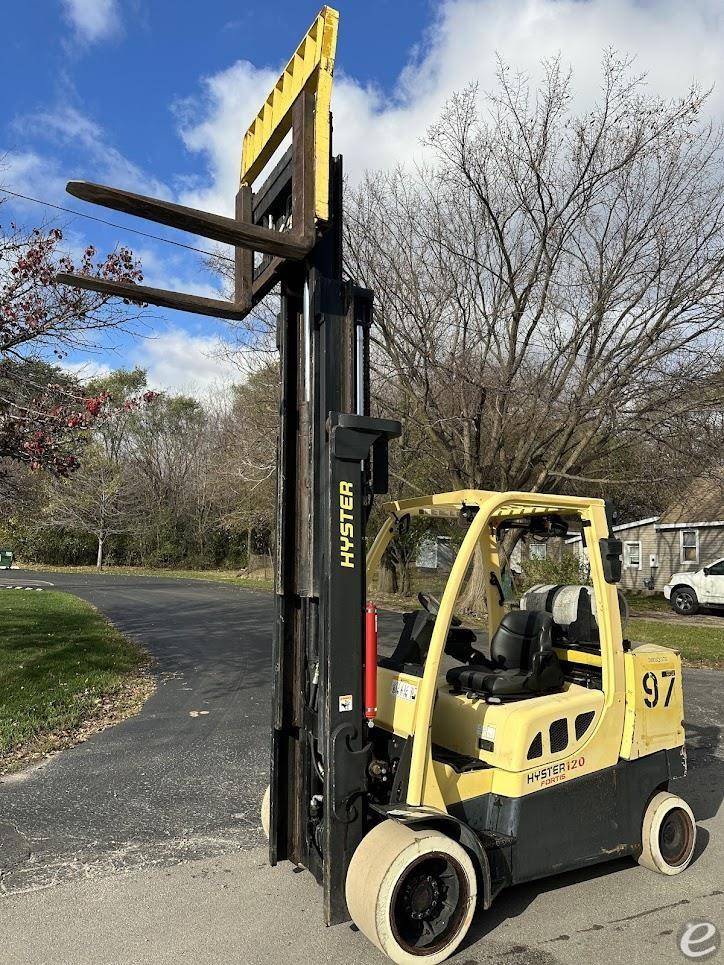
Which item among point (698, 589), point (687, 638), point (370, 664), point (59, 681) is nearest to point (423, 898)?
point (370, 664)

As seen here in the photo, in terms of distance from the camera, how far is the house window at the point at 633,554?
3441 centimetres

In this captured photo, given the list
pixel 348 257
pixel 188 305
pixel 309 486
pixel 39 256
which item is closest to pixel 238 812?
pixel 309 486

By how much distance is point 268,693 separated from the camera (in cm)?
1009

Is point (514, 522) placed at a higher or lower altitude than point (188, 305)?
lower

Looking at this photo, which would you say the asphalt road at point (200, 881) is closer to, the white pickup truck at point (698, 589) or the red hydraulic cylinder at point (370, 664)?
the red hydraulic cylinder at point (370, 664)

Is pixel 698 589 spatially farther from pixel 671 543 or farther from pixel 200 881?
pixel 200 881

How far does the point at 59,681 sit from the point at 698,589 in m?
18.7

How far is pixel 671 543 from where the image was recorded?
106 ft

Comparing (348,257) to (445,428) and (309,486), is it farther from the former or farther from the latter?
(309,486)

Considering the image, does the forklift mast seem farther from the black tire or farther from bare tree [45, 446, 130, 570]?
bare tree [45, 446, 130, 570]

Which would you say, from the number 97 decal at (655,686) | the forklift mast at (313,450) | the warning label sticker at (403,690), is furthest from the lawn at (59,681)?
the number 97 decal at (655,686)

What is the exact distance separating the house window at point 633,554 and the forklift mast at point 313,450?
1270 inches

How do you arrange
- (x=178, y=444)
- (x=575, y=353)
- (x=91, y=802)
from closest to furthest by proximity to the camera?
(x=91, y=802) < (x=575, y=353) < (x=178, y=444)

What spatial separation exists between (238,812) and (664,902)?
2980 mm
